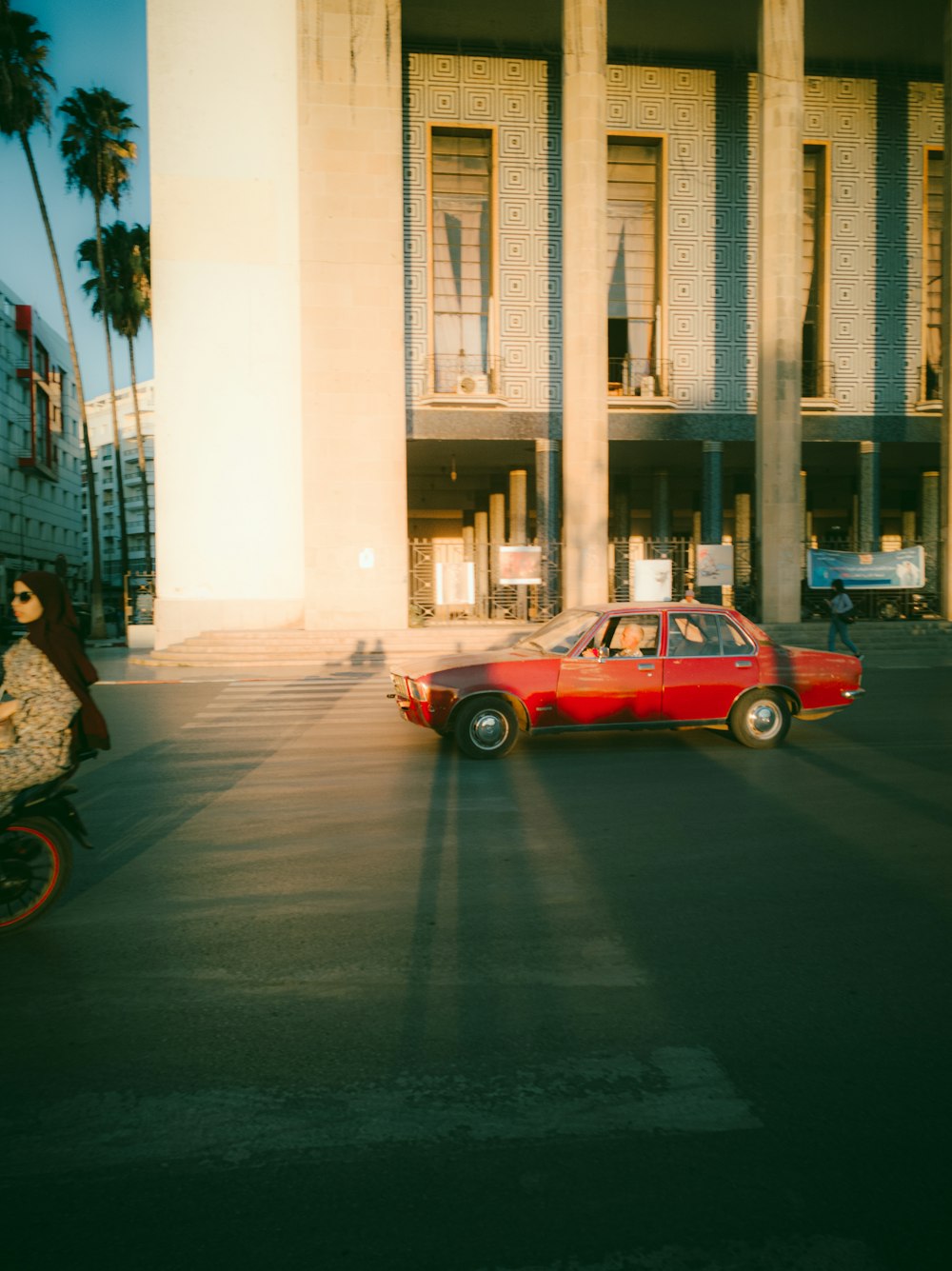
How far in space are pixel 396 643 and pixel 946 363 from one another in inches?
625

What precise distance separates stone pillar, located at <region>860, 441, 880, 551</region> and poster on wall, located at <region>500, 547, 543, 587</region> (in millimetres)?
9188

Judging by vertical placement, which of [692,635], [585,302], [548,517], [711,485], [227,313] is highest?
[227,313]

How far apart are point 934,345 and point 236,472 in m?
20.1

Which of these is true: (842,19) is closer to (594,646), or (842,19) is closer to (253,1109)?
(594,646)

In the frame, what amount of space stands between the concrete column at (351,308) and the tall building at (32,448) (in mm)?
35796

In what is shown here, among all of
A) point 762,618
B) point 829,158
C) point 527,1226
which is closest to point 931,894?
point 527,1226

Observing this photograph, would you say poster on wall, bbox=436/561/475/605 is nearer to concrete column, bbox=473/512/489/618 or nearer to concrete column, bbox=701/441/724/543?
concrete column, bbox=473/512/489/618

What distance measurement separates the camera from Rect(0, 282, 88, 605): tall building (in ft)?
201

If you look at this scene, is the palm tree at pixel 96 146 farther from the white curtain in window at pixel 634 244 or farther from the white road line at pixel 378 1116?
the white road line at pixel 378 1116

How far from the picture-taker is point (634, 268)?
90.0ft

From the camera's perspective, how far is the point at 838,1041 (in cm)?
368

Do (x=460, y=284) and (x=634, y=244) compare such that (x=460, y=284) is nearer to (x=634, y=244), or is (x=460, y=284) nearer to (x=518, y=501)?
(x=634, y=244)

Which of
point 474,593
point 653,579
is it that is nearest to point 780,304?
point 653,579

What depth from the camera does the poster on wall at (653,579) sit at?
24953 mm
